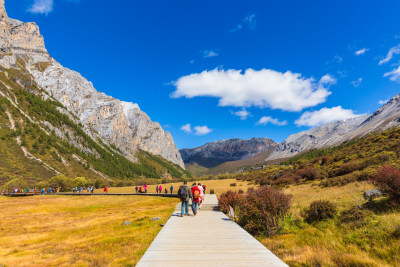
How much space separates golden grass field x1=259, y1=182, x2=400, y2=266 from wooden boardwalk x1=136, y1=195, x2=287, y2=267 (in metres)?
1.57

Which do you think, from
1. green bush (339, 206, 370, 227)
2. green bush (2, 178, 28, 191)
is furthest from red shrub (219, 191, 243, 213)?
green bush (2, 178, 28, 191)

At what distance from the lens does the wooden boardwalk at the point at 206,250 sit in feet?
19.4

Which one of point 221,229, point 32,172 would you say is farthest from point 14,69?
point 221,229

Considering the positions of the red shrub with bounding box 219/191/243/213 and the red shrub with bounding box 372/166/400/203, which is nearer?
the red shrub with bounding box 372/166/400/203

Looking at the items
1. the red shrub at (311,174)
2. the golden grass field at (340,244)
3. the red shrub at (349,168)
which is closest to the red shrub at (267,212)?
the golden grass field at (340,244)

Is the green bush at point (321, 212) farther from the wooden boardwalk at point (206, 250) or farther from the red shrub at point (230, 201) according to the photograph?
the red shrub at point (230, 201)

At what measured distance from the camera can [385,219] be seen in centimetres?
884

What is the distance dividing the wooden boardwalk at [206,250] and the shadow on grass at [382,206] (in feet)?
23.1

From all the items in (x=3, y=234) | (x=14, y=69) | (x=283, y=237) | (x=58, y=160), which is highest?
(x=14, y=69)

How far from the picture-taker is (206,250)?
7023 mm

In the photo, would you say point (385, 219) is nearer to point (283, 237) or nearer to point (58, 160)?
point (283, 237)

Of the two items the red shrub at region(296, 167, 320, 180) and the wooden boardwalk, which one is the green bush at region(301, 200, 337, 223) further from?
the red shrub at region(296, 167, 320, 180)

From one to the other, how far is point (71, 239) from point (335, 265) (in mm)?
15656

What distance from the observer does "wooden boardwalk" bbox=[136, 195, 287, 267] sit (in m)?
5.90
